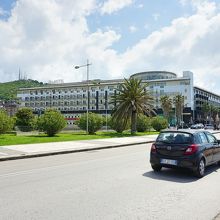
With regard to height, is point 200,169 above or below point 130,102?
below

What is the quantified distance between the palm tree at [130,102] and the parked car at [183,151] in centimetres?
2956

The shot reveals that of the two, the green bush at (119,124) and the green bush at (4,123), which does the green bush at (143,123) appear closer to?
the green bush at (119,124)

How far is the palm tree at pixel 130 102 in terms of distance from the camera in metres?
41.3

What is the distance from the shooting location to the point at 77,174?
10539mm

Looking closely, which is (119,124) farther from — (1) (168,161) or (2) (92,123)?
(1) (168,161)

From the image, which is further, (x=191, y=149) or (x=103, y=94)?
(x=103, y=94)

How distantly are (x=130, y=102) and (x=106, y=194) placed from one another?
3393 centimetres

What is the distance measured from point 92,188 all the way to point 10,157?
7.93 metres

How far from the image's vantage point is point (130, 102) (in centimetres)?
4134

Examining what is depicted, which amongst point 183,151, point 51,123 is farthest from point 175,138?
point 51,123

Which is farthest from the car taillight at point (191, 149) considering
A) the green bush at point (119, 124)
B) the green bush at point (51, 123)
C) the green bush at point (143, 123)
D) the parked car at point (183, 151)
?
the green bush at point (143, 123)

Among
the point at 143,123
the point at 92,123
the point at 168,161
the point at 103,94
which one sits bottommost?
the point at 168,161

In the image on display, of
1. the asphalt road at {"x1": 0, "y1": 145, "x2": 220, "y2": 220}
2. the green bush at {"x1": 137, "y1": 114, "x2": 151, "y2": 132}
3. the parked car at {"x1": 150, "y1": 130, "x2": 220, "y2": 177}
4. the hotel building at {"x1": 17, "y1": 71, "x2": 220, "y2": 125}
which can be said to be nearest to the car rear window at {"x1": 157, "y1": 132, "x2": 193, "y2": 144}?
the parked car at {"x1": 150, "y1": 130, "x2": 220, "y2": 177}

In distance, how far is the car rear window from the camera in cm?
1083
